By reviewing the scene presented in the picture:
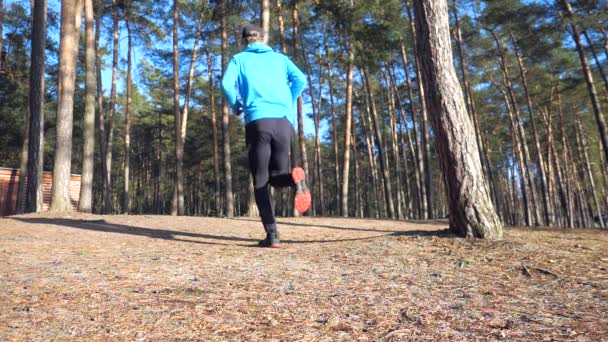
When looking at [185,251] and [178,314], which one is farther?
[185,251]

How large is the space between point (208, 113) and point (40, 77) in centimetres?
Result: 1901

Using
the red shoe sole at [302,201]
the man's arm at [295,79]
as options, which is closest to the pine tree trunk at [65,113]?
the man's arm at [295,79]

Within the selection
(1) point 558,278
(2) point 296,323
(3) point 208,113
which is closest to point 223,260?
(2) point 296,323

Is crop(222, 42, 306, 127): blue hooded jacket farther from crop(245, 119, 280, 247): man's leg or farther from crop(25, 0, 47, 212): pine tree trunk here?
crop(25, 0, 47, 212): pine tree trunk

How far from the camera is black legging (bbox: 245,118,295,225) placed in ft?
12.1

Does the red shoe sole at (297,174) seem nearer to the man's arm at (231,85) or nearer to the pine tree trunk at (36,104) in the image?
the man's arm at (231,85)

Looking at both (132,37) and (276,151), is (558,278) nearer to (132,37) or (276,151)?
(276,151)

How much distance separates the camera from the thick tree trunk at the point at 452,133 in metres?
3.67

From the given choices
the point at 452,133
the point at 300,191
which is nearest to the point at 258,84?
the point at 300,191

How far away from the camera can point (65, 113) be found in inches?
326

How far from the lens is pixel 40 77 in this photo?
10.2 metres

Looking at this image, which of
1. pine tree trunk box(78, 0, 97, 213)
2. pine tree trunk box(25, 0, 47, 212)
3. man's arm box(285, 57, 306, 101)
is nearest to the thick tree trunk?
man's arm box(285, 57, 306, 101)

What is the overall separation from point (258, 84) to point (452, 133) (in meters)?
2.08

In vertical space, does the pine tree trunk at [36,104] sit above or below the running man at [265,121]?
above
